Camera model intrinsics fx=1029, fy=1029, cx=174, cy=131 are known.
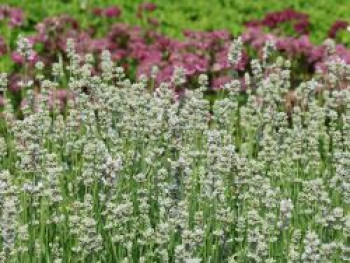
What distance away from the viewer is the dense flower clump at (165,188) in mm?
4055

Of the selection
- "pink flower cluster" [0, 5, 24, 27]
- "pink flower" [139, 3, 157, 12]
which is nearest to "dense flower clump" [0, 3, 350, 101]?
"pink flower cluster" [0, 5, 24, 27]

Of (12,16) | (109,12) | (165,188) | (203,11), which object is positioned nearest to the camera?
(165,188)

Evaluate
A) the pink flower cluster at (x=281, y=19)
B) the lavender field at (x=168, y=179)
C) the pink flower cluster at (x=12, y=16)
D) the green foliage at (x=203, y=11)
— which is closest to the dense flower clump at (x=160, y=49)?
the pink flower cluster at (x=12, y=16)

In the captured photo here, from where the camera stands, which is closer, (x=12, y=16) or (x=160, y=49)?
(x=160, y=49)

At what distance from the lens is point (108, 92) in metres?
5.12

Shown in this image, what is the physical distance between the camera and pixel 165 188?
4.36 meters

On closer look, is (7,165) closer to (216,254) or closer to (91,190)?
(91,190)

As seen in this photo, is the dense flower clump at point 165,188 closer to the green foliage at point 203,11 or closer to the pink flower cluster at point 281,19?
the pink flower cluster at point 281,19

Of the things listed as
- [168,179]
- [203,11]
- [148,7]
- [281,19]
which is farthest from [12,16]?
[168,179]

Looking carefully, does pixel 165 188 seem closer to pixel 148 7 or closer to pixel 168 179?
pixel 168 179

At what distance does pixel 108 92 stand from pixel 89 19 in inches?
153

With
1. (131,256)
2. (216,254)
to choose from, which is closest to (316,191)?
(216,254)

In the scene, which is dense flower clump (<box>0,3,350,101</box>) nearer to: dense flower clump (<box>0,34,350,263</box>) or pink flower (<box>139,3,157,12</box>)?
pink flower (<box>139,3,157,12</box>)

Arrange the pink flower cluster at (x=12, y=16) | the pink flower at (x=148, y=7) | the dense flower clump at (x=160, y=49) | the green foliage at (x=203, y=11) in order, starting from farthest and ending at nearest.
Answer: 1. the pink flower at (x=148, y=7)
2. the green foliage at (x=203, y=11)
3. the pink flower cluster at (x=12, y=16)
4. the dense flower clump at (x=160, y=49)
